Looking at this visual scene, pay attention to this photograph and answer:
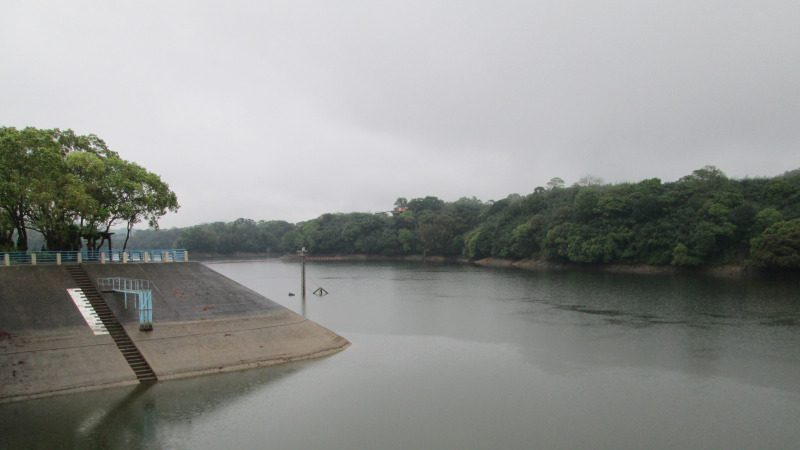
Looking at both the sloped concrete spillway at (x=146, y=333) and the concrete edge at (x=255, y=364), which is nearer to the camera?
the sloped concrete spillway at (x=146, y=333)

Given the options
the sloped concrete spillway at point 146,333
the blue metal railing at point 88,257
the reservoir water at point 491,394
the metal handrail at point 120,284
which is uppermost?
the blue metal railing at point 88,257

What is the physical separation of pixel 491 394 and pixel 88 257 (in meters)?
31.4

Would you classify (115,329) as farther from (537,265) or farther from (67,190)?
(537,265)

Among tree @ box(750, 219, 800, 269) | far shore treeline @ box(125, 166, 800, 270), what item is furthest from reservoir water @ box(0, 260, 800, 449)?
far shore treeline @ box(125, 166, 800, 270)

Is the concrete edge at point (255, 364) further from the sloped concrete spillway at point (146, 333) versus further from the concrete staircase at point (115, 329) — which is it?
the concrete staircase at point (115, 329)

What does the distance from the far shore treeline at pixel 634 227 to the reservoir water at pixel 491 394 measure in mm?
37290

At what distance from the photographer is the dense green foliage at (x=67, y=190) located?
36.3 m

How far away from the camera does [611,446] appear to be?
1986 centimetres

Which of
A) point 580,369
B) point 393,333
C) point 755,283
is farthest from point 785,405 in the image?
point 755,283

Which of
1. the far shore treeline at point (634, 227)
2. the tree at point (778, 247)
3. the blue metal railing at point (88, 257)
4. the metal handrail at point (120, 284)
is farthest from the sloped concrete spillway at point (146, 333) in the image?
the far shore treeline at point (634, 227)

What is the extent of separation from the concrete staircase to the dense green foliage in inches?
239

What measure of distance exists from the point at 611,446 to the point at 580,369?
10.9 metres

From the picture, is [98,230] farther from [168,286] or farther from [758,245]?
[758,245]

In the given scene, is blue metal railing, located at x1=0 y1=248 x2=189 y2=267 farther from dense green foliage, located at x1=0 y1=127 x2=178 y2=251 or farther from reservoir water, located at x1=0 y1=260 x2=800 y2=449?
reservoir water, located at x1=0 y1=260 x2=800 y2=449
